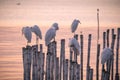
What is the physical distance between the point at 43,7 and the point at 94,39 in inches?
72.9

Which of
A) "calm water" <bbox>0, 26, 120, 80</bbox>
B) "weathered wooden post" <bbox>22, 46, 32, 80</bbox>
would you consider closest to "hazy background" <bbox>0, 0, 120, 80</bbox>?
"calm water" <bbox>0, 26, 120, 80</bbox>

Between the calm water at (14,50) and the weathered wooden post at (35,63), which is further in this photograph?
the calm water at (14,50)

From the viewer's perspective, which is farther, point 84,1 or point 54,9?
point 84,1

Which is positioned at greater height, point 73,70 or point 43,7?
point 43,7

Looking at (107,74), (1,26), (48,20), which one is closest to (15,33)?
(1,26)

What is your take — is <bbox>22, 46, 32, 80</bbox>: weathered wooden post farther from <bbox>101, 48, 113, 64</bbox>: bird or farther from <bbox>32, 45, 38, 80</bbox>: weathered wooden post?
<bbox>101, 48, 113, 64</bbox>: bird

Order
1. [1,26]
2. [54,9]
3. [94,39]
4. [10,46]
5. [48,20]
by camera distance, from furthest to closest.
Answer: [54,9] → [48,20] → [1,26] → [94,39] → [10,46]

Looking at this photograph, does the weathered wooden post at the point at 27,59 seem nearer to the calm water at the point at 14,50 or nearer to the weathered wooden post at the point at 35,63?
the weathered wooden post at the point at 35,63

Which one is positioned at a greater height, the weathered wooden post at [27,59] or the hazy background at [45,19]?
the hazy background at [45,19]

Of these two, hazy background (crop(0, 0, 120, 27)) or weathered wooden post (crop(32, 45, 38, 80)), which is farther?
hazy background (crop(0, 0, 120, 27))

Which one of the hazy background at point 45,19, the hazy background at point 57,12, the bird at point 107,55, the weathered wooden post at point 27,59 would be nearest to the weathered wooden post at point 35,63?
the weathered wooden post at point 27,59

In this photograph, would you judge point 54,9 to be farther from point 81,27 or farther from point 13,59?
point 13,59

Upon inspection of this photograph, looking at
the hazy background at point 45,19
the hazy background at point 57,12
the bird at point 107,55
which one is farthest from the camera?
the hazy background at point 57,12

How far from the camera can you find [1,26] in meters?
4.71
